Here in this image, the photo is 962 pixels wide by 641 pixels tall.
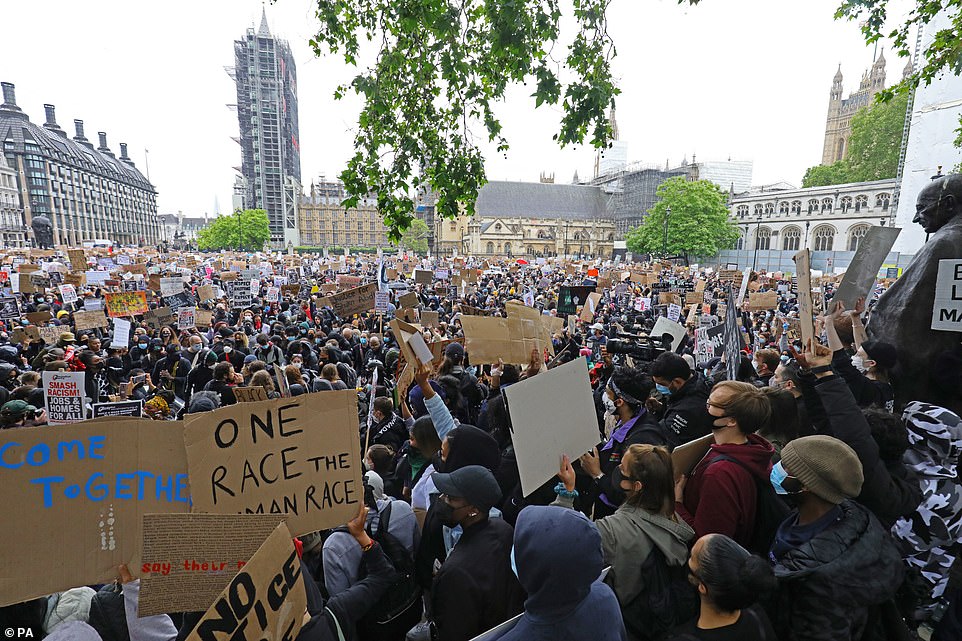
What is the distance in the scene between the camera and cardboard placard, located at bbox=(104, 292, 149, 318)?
1011cm

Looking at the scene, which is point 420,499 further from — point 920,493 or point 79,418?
point 79,418

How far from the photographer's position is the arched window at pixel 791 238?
60000 millimetres

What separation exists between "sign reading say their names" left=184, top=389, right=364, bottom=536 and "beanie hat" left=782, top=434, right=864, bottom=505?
6.22 feet

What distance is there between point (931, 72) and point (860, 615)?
8363 mm

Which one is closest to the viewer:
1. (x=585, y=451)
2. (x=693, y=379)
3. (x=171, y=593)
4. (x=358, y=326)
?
(x=171, y=593)

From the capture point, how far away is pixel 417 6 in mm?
4840

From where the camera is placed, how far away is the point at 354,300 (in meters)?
10.4

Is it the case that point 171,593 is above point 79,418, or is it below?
above

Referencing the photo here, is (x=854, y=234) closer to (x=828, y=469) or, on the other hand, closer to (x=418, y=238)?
(x=828, y=469)

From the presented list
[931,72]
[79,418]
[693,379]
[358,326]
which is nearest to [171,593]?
[693,379]

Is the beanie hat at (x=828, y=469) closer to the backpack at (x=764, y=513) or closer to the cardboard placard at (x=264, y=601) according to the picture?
the backpack at (x=764, y=513)

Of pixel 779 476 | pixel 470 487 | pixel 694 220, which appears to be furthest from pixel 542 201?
pixel 470 487

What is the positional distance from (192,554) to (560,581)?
3.92 feet

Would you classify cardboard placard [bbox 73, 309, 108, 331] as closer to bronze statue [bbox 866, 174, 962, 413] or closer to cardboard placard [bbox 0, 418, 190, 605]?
cardboard placard [bbox 0, 418, 190, 605]
